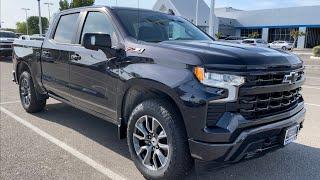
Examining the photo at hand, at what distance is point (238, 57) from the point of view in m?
3.44

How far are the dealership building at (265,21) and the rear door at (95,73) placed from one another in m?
50.3

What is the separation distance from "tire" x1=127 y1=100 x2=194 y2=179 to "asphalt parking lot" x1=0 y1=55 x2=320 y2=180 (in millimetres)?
210

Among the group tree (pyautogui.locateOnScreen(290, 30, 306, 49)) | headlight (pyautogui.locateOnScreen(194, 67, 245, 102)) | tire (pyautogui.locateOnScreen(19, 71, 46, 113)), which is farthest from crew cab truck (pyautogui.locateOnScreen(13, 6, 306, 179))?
tree (pyautogui.locateOnScreen(290, 30, 306, 49))

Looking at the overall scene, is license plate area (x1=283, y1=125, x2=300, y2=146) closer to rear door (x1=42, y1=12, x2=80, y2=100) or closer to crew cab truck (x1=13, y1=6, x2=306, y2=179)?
crew cab truck (x1=13, y1=6, x2=306, y2=179)

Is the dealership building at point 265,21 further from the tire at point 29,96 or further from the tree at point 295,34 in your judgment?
the tire at point 29,96

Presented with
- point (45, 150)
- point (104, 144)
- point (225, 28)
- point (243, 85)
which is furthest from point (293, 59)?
point (225, 28)

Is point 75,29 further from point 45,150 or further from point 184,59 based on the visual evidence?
point 184,59

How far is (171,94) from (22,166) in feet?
6.85

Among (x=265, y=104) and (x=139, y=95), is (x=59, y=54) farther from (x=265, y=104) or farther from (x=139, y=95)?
(x=265, y=104)

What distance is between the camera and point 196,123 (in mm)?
3400

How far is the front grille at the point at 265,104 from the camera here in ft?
11.2

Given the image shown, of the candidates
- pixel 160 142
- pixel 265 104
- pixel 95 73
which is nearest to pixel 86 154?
pixel 95 73

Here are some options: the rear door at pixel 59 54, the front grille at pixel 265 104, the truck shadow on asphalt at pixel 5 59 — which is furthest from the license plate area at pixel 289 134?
the truck shadow on asphalt at pixel 5 59

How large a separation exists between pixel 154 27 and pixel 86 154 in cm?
187
